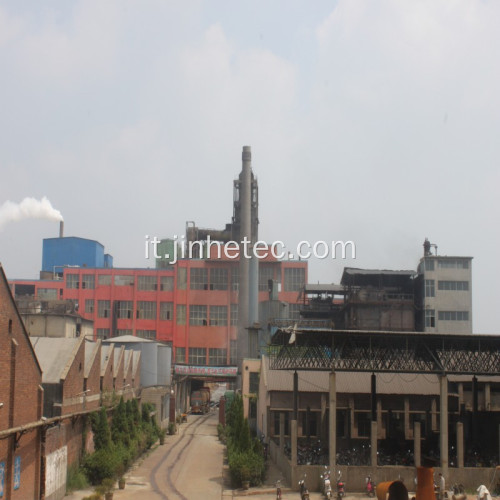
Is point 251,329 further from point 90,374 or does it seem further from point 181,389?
point 90,374

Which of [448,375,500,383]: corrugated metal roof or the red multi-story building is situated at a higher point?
the red multi-story building

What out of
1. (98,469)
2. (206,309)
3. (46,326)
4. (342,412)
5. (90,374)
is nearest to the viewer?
(98,469)

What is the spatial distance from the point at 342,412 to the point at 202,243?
1943 inches

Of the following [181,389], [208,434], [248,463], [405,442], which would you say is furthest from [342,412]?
[181,389]

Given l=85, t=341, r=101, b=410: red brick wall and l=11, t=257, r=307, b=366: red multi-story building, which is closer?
l=85, t=341, r=101, b=410: red brick wall

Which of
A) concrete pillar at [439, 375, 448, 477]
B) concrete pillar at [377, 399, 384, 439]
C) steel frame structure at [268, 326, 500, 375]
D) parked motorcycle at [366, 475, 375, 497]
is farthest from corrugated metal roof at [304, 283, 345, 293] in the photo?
parked motorcycle at [366, 475, 375, 497]

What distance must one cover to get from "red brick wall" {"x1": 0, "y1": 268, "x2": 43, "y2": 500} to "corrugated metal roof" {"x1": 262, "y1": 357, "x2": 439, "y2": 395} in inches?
952

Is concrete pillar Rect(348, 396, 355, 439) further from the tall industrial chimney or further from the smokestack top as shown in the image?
the smokestack top

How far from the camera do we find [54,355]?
116 feet

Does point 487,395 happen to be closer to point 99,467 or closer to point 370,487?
point 370,487

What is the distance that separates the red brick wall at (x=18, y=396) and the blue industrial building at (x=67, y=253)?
255ft

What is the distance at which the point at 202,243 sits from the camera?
316ft

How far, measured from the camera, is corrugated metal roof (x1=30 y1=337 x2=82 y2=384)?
111ft

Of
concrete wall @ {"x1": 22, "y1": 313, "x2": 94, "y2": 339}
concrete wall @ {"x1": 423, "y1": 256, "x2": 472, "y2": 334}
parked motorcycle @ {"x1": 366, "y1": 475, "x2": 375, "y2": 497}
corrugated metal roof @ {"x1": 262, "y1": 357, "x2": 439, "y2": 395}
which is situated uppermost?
concrete wall @ {"x1": 423, "y1": 256, "x2": 472, "y2": 334}
